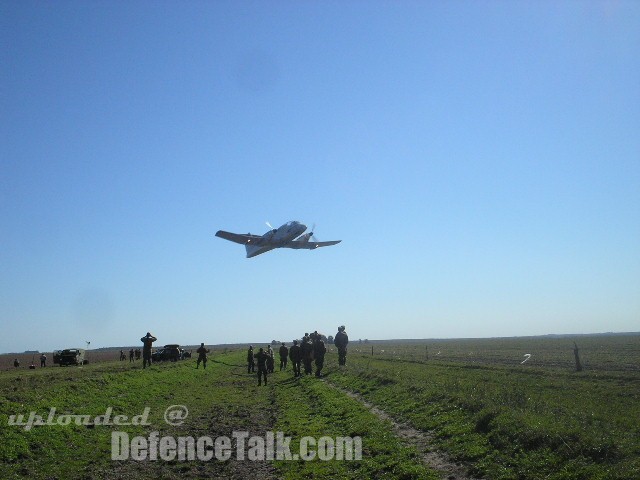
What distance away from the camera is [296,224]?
48.1 metres

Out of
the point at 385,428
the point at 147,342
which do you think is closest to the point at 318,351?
the point at 147,342

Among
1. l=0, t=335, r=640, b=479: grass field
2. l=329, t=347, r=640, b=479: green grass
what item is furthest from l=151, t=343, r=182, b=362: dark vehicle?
l=329, t=347, r=640, b=479: green grass

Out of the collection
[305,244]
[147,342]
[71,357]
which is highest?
[305,244]

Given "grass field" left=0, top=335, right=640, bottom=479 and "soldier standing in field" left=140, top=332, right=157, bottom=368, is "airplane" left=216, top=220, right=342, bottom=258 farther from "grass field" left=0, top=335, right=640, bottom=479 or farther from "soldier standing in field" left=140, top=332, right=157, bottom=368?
"grass field" left=0, top=335, right=640, bottom=479

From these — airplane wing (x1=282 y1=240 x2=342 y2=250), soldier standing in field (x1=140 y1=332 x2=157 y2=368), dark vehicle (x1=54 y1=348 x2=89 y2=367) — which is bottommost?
dark vehicle (x1=54 y1=348 x2=89 y2=367)

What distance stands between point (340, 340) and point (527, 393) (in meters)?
13.9

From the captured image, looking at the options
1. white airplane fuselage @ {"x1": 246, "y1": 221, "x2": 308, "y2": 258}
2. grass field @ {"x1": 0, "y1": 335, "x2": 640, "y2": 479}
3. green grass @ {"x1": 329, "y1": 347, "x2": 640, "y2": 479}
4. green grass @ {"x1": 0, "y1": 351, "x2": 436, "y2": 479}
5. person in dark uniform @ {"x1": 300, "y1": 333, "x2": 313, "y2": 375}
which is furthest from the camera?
white airplane fuselage @ {"x1": 246, "y1": 221, "x2": 308, "y2": 258}

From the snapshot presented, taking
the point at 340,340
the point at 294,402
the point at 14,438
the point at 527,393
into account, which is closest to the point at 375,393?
the point at 294,402

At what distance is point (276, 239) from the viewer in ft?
163

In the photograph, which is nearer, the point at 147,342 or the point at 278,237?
the point at 147,342

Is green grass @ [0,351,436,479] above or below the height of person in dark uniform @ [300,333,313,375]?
below

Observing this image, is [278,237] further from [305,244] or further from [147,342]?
[147,342]

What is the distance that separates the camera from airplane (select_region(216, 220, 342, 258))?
1907 inches

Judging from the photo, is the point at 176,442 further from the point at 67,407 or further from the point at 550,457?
the point at 550,457
